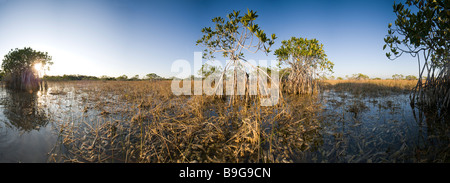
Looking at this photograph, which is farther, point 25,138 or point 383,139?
point 25,138

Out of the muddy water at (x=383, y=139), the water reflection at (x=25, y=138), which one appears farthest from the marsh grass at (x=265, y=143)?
the water reflection at (x=25, y=138)

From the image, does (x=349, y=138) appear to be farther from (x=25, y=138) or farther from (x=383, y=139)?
(x=25, y=138)

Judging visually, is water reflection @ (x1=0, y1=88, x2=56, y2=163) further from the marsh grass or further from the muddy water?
the muddy water

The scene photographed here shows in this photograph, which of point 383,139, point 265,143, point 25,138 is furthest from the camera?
point 25,138

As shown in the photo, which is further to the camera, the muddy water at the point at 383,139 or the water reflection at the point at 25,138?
the water reflection at the point at 25,138

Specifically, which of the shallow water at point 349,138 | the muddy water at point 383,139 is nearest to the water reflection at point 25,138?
the shallow water at point 349,138

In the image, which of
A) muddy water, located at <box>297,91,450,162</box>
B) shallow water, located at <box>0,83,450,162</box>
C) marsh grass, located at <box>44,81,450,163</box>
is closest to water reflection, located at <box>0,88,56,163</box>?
shallow water, located at <box>0,83,450,162</box>

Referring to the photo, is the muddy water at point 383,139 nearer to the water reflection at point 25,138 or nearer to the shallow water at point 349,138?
the shallow water at point 349,138

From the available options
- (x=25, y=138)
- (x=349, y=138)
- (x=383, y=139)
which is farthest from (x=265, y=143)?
(x=25, y=138)

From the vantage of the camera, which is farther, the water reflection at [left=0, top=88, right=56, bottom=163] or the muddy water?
the water reflection at [left=0, top=88, right=56, bottom=163]
